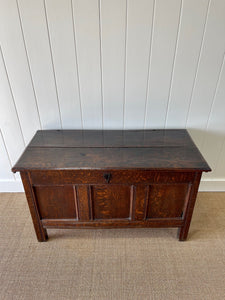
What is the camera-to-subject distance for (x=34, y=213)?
132cm

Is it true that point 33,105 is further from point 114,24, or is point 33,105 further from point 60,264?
point 60,264

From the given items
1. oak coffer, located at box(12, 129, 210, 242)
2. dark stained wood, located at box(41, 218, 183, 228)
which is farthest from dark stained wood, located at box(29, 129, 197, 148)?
dark stained wood, located at box(41, 218, 183, 228)

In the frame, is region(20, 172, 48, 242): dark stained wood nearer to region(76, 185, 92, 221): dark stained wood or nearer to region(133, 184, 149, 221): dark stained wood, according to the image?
region(76, 185, 92, 221): dark stained wood

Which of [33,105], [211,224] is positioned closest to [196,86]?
[211,224]

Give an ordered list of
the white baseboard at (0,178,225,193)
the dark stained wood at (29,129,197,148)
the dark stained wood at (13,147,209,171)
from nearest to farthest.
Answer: the dark stained wood at (13,147,209,171)
the dark stained wood at (29,129,197,148)
the white baseboard at (0,178,225,193)

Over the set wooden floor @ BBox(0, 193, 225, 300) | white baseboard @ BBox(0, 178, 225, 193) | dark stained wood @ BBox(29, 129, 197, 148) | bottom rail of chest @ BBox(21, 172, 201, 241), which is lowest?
wooden floor @ BBox(0, 193, 225, 300)

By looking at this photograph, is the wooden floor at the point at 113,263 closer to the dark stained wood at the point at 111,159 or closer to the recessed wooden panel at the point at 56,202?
the recessed wooden panel at the point at 56,202

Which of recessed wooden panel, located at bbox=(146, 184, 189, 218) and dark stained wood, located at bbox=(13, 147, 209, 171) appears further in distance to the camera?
recessed wooden panel, located at bbox=(146, 184, 189, 218)

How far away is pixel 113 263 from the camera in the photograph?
51.8 inches

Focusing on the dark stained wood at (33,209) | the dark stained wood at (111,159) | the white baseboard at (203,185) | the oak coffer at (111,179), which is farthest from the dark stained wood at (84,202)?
the white baseboard at (203,185)

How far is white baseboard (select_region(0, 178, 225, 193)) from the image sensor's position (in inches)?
72.1

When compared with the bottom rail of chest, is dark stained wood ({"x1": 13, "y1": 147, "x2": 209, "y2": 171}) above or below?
above

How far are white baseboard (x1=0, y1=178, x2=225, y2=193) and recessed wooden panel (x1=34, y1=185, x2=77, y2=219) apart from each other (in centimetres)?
66

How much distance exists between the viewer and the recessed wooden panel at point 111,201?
124 centimetres
